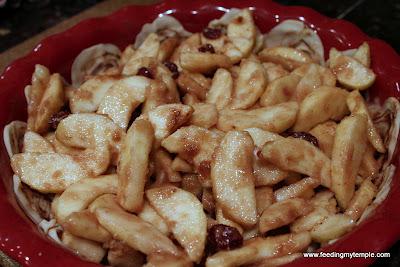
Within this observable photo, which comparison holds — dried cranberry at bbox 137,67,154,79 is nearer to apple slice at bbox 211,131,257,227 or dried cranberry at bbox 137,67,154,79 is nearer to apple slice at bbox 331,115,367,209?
apple slice at bbox 211,131,257,227

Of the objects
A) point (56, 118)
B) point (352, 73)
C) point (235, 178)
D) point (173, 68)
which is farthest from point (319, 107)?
point (56, 118)

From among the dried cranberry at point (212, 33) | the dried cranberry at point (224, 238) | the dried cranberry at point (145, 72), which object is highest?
the dried cranberry at point (145, 72)

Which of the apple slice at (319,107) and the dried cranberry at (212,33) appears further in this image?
the dried cranberry at (212,33)

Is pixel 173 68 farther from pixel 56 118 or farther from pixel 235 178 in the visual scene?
pixel 235 178

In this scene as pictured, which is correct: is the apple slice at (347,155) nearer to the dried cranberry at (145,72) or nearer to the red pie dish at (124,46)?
the red pie dish at (124,46)

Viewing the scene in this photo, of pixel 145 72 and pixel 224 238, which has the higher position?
pixel 145 72

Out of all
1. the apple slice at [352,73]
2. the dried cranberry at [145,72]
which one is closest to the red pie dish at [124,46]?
the apple slice at [352,73]

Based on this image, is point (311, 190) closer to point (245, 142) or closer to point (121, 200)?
point (245, 142)
